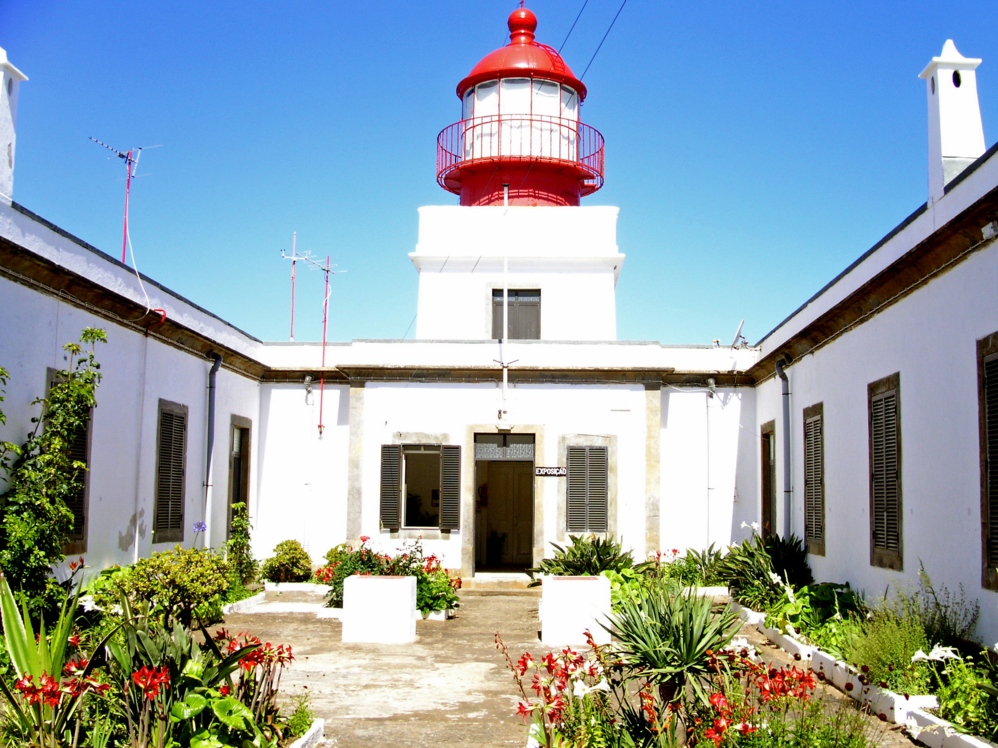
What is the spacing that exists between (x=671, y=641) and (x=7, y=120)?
8.10 m

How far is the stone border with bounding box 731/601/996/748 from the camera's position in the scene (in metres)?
6.55

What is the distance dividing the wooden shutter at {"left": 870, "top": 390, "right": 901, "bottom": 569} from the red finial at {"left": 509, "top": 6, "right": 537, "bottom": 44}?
41.7 feet

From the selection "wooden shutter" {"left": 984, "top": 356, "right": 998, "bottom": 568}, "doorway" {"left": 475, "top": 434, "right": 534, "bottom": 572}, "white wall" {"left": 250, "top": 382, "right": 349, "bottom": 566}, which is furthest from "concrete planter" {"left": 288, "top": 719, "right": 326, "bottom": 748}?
"doorway" {"left": 475, "top": 434, "right": 534, "bottom": 572}

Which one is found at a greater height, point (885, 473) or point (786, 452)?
point (786, 452)

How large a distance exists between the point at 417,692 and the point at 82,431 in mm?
5025

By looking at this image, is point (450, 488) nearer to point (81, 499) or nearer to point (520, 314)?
point (520, 314)

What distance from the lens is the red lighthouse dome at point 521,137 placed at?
19625 millimetres

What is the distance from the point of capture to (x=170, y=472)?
552 inches

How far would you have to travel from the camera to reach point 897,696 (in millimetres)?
7516

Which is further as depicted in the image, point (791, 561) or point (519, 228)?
A: point (519, 228)

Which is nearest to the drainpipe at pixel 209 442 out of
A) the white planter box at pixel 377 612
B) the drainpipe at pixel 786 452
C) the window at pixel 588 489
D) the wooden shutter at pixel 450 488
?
the wooden shutter at pixel 450 488

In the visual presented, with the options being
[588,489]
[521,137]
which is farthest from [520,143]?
[588,489]

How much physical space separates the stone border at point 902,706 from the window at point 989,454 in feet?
4.00

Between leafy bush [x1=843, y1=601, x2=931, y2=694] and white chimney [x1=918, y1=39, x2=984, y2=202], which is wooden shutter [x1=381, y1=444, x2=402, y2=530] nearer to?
leafy bush [x1=843, y1=601, x2=931, y2=694]
